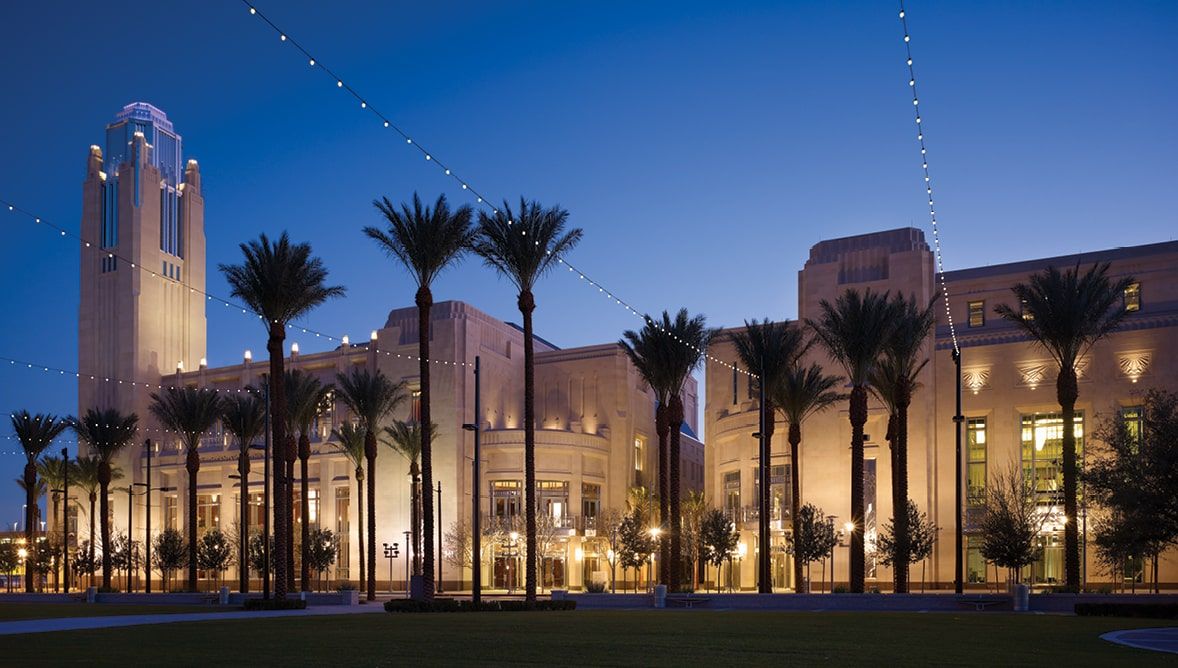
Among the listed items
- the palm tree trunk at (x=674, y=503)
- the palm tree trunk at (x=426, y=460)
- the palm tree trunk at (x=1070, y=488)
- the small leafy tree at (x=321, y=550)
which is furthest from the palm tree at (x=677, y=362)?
the small leafy tree at (x=321, y=550)

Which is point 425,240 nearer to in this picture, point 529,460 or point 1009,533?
point 529,460

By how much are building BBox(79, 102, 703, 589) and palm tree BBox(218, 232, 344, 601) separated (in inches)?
1109

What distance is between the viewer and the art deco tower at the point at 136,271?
354 ft

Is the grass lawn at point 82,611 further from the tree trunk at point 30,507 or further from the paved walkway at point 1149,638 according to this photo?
the tree trunk at point 30,507

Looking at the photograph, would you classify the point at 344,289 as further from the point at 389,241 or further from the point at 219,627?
the point at 219,627

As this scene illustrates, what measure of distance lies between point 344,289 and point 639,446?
4715cm

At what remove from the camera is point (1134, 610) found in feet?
111

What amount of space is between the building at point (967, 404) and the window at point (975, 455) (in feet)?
0.24

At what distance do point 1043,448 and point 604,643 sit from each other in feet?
168

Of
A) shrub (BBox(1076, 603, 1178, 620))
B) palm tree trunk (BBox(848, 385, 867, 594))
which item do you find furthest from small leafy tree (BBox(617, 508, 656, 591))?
shrub (BBox(1076, 603, 1178, 620))

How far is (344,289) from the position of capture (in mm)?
52125

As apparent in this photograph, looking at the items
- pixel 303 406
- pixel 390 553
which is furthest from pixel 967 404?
pixel 390 553

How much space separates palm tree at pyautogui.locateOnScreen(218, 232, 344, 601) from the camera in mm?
48312

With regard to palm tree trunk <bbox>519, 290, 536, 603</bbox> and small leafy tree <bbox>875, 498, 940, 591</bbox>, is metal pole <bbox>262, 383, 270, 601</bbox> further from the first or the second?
small leafy tree <bbox>875, 498, 940, 591</bbox>
